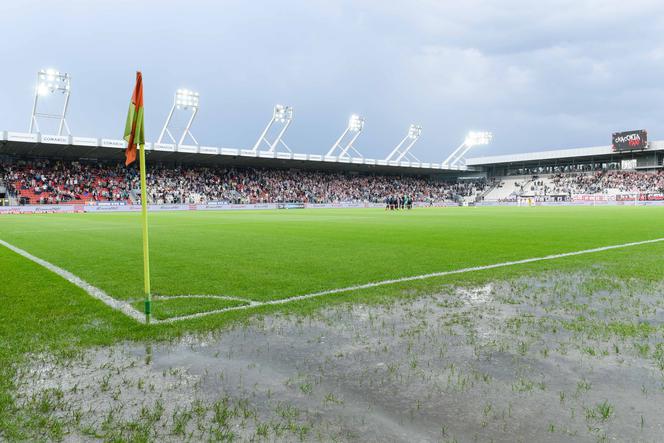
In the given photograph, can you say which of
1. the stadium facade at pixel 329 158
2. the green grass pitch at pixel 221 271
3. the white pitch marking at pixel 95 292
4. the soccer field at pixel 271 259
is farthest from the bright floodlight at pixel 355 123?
the white pitch marking at pixel 95 292

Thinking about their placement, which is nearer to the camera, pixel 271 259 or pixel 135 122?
pixel 135 122

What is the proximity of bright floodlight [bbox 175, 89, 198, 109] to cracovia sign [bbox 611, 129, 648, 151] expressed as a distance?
67.7 metres

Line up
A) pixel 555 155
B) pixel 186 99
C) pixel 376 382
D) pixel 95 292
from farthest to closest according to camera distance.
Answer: pixel 555 155 < pixel 186 99 < pixel 95 292 < pixel 376 382

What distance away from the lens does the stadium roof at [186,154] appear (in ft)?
160

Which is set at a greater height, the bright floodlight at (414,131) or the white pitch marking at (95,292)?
the bright floodlight at (414,131)

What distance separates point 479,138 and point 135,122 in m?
89.8

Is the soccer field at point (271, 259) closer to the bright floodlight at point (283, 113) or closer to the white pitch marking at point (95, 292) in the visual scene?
the white pitch marking at point (95, 292)

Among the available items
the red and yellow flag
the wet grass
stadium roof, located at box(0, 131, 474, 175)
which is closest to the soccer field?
the wet grass

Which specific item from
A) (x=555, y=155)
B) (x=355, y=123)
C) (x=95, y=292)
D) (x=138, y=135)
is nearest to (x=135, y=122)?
(x=138, y=135)

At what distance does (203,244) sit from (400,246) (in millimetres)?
5914

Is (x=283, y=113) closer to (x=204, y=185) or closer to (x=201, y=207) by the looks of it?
(x=204, y=185)

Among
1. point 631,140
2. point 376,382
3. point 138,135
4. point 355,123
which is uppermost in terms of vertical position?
point 355,123

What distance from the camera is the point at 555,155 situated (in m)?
81.7

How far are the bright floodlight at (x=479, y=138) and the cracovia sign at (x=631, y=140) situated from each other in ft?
70.2
